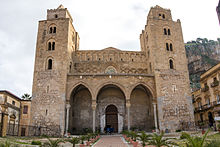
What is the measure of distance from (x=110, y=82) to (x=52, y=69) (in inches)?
268

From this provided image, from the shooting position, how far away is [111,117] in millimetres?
24250

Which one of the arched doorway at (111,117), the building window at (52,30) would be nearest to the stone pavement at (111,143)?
the arched doorway at (111,117)

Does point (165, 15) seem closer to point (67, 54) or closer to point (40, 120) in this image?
point (67, 54)

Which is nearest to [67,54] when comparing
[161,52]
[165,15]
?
[161,52]

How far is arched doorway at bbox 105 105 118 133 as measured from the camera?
2398 cm

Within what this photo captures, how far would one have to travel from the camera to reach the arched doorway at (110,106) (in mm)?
23750

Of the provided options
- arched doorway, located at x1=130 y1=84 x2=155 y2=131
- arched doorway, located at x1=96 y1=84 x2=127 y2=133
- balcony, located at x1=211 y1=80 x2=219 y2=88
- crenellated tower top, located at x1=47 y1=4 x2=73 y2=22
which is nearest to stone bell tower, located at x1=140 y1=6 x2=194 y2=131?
arched doorway, located at x1=130 y1=84 x2=155 y2=131

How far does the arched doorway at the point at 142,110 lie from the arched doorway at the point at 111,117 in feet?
6.39

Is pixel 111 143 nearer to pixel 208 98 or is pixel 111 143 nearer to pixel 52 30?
Answer: pixel 52 30

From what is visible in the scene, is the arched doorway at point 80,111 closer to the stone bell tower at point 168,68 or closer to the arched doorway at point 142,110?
the arched doorway at point 142,110

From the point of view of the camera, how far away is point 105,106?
24375mm

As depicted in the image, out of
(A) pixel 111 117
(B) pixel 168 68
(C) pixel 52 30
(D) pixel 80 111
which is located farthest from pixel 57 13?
(B) pixel 168 68

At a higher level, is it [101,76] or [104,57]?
[104,57]

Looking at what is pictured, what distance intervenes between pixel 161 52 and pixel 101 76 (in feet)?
25.9
